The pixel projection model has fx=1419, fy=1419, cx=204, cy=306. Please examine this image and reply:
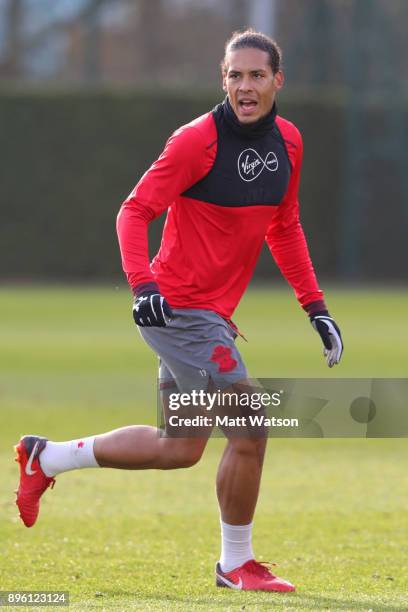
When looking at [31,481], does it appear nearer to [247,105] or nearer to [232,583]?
[232,583]

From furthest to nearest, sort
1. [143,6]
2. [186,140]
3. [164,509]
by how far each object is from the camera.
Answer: [143,6], [164,509], [186,140]

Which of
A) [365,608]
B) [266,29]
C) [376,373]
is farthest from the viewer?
[266,29]

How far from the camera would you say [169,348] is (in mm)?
6070

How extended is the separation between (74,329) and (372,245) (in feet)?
38.7

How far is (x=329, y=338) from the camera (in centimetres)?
653

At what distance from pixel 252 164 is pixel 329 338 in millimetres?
926

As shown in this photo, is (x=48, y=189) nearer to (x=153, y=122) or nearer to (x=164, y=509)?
(x=153, y=122)

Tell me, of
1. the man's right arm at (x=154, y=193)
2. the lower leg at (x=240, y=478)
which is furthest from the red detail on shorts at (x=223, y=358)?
the man's right arm at (x=154, y=193)

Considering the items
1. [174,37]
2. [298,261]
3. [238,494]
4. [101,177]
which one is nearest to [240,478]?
[238,494]

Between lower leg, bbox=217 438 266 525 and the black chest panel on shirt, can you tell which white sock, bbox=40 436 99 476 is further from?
the black chest panel on shirt

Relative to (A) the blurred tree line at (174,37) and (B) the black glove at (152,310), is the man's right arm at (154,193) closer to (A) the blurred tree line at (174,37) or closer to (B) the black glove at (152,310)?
(B) the black glove at (152,310)

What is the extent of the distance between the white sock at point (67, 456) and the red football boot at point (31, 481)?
0.03m

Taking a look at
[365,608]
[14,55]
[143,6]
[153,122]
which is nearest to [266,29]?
[153,122]

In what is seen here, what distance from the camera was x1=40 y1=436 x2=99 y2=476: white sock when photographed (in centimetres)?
616
